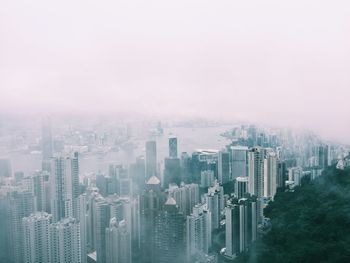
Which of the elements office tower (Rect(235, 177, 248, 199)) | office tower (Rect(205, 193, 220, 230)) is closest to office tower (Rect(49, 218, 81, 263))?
office tower (Rect(205, 193, 220, 230))

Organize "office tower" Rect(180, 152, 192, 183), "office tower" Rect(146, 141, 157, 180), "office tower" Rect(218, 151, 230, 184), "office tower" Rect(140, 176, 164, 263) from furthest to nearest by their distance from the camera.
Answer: "office tower" Rect(218, 151, 230, 184), "office tower" Rect(180, 152, 192, 183), "office tower" Rect(146, 141, 157, 180), "office tower" Rect(140, 176, 164, 263)

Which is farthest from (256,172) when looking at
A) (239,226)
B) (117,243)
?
(117,243)

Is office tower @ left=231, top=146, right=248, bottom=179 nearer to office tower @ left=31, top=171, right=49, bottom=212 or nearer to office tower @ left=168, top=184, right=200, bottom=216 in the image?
office tower @ left=168, top=184, right=200, bottom=216

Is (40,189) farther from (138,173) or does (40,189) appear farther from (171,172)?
(171,172)

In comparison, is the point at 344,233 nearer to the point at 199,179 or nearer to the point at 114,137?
the point at 199,179

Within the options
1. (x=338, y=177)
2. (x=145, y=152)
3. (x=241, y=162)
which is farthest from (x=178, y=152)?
(x=338, y=177)

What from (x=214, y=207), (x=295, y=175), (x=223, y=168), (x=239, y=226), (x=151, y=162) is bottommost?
(x=239, y=226)
